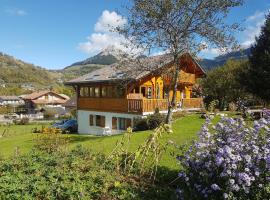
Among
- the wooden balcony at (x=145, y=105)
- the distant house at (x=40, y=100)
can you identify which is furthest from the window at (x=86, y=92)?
the distant house at (x=40, y=100)

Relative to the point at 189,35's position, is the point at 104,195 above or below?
below

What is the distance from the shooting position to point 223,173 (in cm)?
679

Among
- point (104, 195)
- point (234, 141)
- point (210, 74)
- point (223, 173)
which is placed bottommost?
point (104, 195)

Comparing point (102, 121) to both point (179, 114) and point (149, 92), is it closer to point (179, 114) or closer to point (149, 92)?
point (149, 92)

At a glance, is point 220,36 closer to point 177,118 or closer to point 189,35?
point 189,35

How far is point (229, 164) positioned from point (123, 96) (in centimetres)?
2541

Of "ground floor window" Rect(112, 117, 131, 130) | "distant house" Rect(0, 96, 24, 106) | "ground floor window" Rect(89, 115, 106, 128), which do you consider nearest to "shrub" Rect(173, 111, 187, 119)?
"ground floor window" Rect(112, 117, 131, 130)

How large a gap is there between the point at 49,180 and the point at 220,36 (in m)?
16.3

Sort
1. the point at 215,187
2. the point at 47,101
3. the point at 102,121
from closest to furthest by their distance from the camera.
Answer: the point at 215,187 → the point at 102,121 → the point at 47,101

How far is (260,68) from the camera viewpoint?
29578mm

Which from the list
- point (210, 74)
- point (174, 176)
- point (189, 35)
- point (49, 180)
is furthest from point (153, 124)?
→ point (210, 74)

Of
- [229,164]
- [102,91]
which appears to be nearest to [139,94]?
[102,91]

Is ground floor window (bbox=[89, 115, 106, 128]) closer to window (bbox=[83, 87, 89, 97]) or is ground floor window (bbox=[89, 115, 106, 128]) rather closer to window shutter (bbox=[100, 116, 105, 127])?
window shutter (bbox=[100, 116, 105, 127])

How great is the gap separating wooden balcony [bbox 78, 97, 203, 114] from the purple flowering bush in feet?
69.5
